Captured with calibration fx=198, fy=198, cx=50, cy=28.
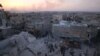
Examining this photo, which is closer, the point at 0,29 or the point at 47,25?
the point at 0,29

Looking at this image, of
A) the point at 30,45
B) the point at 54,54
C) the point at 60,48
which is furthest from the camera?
the point at 30,45

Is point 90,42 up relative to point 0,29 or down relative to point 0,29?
down

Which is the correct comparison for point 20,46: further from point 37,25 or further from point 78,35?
point 37,25

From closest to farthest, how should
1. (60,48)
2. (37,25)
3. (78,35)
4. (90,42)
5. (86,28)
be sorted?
(60,48)
(90,42)
(78,35)
(86,28)
(37,25)

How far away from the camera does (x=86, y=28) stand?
66.9 ft

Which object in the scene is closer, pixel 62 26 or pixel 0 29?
pixel 0 29

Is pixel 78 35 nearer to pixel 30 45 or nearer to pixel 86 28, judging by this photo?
pixel 86 28

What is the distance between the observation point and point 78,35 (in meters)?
19.1

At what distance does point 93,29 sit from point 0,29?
30.1ft

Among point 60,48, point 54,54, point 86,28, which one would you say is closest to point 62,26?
point 86,28

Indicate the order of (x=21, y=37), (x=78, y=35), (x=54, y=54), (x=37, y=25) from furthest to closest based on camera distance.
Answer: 1. (x=37, y=25)
2. (x=78, y=35)
3. (x=21, y=37)
4. (x=54, y=54)

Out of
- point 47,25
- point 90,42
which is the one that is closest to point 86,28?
point 90,42

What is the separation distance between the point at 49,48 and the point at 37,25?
12.4 meters

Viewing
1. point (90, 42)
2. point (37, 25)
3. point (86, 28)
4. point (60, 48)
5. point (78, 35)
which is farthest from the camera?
point (37, 25)
